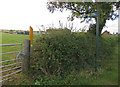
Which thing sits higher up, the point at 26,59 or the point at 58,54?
the point at 58,54

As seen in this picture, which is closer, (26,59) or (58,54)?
(58,54)

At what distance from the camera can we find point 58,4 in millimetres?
7832

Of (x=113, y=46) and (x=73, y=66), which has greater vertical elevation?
(x=113, y=46)

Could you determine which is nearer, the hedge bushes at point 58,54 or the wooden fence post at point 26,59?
the hedge bushes at point 58,54

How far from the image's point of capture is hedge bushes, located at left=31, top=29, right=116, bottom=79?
329cm

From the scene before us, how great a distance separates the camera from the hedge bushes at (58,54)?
10.8 feet

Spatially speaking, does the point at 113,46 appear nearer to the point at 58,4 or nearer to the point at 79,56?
the point at 79,56

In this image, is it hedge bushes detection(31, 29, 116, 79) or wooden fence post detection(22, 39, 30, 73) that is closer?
hedge bushes detection(31, 29, 116, 79)

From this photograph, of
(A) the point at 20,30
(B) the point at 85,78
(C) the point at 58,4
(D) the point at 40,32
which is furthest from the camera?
(C) the point at 58,4

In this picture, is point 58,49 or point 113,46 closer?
point 58,49

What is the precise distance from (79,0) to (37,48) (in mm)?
5546

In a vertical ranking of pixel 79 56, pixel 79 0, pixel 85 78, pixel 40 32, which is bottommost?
pixel 85 78

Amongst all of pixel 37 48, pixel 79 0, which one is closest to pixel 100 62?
pixel 37 48

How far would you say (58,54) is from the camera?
3.35m
